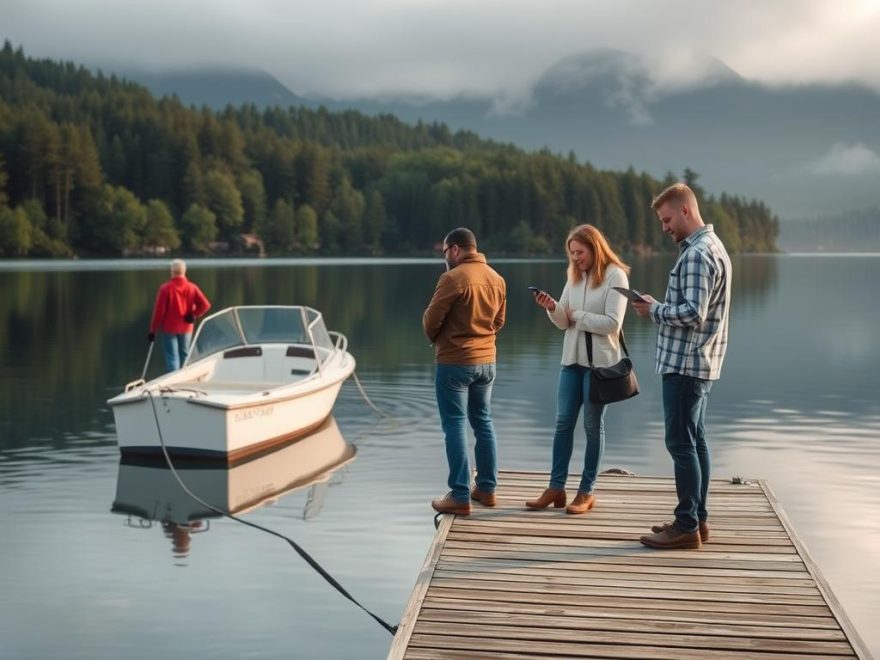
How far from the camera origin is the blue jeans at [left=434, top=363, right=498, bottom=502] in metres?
8.54

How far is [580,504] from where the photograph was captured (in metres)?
8.67

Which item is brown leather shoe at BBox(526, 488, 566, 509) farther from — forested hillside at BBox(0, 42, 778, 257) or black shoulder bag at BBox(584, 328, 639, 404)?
forested hillside at BBox(0, 42, 778, 257)

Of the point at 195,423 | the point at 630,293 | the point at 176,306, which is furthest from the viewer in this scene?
the point at 176,306

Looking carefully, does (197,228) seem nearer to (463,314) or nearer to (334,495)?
(334,495)

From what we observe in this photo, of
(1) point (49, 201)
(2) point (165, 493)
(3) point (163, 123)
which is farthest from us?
(3) point (163, 123)

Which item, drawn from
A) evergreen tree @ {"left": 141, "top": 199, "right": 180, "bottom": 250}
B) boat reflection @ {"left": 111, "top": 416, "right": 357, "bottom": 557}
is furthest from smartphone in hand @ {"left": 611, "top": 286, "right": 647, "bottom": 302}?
evergreen tree @ {"left": 141, "top": 199, "right": 180, "bottom": 250}

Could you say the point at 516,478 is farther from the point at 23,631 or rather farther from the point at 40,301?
the point at 40,301

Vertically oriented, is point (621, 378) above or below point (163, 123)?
below

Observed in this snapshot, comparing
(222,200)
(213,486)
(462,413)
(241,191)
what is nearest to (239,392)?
(213,486)

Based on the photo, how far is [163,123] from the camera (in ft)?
518

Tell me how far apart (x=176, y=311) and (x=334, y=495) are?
5.84 m

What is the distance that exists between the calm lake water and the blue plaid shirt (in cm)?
264

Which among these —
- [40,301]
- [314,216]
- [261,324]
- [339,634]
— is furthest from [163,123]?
[339,634]

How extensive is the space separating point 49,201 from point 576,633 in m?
135
